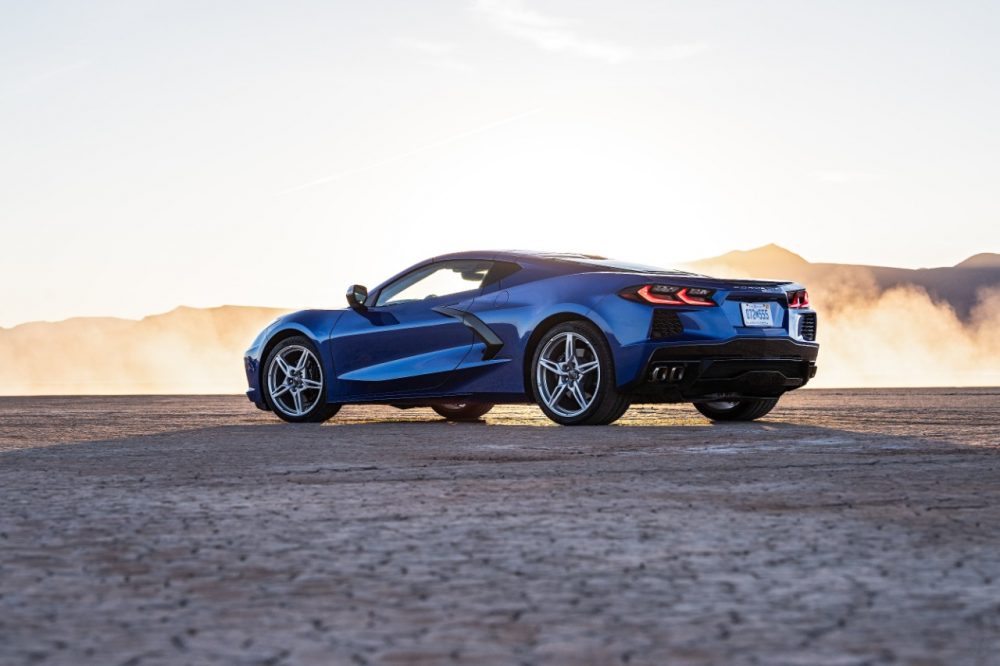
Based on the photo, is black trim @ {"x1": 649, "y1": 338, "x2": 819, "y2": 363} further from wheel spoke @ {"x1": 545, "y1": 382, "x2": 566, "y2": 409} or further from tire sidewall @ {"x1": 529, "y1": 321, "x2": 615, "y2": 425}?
wheel spoke @ {"x1": 545, "y1": 382, "x2": 566, "y2": 409}

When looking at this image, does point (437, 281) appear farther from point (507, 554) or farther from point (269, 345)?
point (507, 554)

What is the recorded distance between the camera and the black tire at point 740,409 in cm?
1140

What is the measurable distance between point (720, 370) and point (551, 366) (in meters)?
1.21

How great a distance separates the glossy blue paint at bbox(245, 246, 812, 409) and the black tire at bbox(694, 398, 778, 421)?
3.52ft

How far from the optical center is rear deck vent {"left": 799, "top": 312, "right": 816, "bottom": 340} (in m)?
10.7

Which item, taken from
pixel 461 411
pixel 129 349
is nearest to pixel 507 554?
pixel 461 411

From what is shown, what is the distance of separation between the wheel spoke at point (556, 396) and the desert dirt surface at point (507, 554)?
5.81ft

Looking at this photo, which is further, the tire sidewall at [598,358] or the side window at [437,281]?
the side window at [437,281]

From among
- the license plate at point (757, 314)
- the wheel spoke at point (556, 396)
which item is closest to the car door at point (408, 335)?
the wheel spoke at point (556, 396)

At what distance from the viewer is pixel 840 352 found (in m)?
77.4

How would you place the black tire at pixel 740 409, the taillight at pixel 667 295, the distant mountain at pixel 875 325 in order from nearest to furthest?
the taillight at pixel 667 295 → the black tire at pixel 740 409 → the distant mountain at pixel 875 325

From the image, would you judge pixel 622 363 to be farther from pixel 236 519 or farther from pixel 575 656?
pixel 575 656

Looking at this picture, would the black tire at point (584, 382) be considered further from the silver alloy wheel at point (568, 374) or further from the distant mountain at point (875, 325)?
the distant mountain at point (875, 325)

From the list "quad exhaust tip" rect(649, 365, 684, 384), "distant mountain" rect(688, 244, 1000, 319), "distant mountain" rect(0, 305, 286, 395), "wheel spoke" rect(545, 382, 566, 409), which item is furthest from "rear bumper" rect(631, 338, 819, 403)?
"distant mountain" rect(0, 305, 286, 395)
